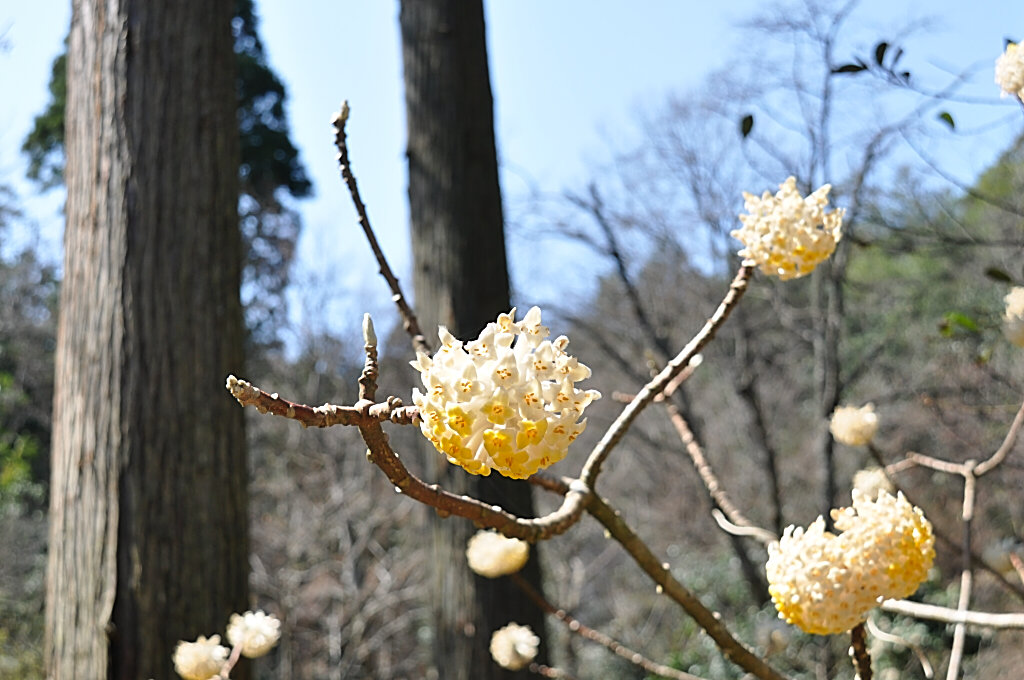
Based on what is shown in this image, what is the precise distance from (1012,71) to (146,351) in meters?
1.64

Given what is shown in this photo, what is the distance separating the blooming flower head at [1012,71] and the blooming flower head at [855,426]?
561mm

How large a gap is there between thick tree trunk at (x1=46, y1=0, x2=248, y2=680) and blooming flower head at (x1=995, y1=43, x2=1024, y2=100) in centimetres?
156

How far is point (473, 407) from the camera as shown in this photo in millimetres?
504

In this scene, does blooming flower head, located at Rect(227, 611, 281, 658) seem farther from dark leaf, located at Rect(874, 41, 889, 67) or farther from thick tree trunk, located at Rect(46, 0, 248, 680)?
dark leaf, located at Rect(874, 41, 889, 67)

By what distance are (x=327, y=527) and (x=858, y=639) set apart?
679cm

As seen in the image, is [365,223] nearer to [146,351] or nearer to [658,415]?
[146,351]

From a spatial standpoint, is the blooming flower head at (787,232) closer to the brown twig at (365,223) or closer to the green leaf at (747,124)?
the brown twig at (365,223)

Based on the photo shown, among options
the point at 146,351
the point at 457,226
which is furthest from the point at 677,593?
the point at 457,226

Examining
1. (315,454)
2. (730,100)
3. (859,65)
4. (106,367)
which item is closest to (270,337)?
(315,454)

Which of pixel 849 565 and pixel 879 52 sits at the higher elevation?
pixel 879 52

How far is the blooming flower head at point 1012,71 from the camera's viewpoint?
977 mm

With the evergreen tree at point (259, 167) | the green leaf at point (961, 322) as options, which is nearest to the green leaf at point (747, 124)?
the green leaf at point (961, 322)

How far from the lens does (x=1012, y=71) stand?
98 centimetres

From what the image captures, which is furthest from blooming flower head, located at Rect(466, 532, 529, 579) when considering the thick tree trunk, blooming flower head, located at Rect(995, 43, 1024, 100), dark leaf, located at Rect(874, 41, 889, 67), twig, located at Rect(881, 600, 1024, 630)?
dark leaf, located at Rect(874, 41, 889, 67)
